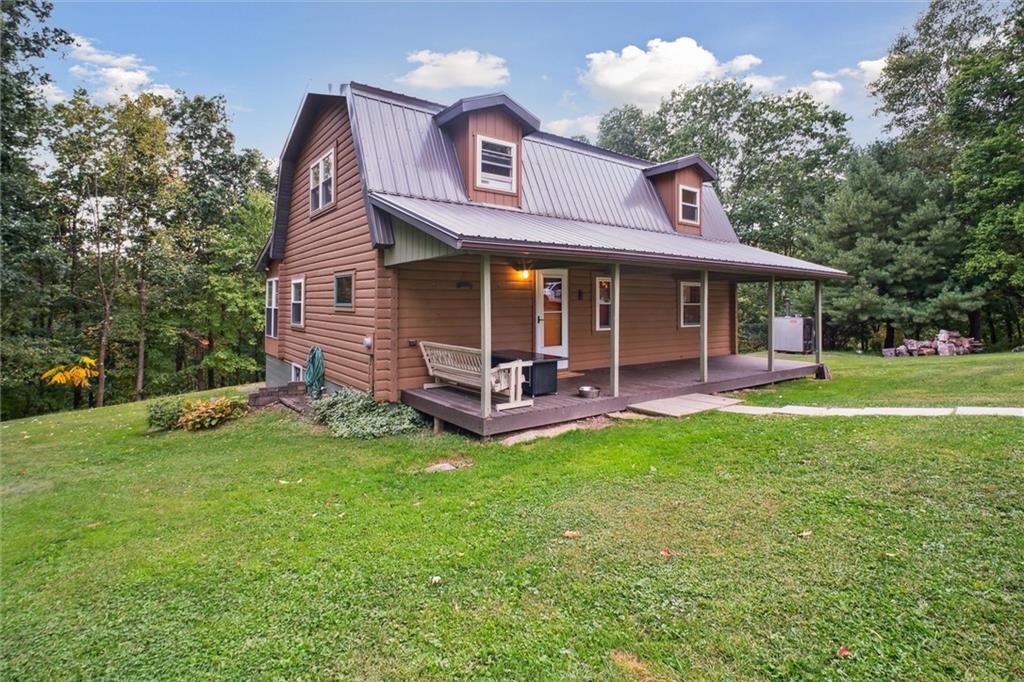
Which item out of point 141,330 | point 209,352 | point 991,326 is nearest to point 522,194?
point 141,330

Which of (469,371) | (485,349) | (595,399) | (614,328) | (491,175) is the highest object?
(491,175)

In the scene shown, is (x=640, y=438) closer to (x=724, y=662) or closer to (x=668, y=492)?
(x=668, y=492)

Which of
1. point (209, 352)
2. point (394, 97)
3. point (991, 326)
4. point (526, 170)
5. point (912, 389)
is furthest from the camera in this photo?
point (209, 352)

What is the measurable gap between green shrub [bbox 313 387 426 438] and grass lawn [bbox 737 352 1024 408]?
552 cm

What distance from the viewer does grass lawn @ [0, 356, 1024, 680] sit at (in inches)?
93.2

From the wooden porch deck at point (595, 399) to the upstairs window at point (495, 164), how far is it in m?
3.68

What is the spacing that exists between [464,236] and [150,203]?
58.2 feet

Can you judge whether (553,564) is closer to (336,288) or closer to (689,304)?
(336,288)

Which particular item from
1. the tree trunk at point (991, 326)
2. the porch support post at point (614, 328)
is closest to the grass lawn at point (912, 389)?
the porch support post at point (614, 328)

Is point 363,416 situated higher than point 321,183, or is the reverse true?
point 321,183

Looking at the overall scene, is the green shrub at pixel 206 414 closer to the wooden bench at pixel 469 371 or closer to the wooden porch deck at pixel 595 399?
the wooden porch deck at pixel 595 399

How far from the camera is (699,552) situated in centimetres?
321

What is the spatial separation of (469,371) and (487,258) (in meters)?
1.70

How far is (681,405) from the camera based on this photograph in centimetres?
751
